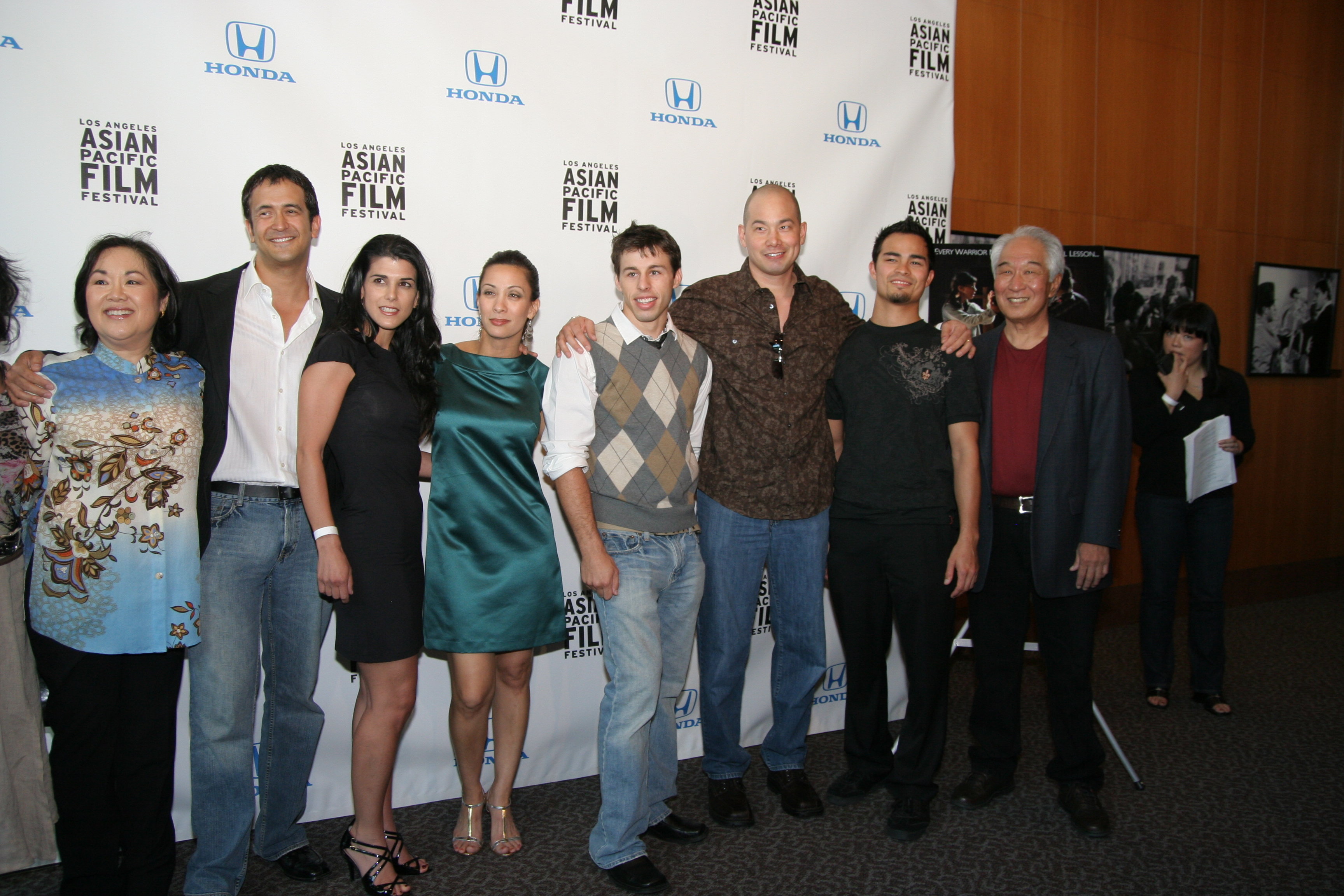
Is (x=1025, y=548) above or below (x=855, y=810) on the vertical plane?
above

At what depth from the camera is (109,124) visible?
2426 mm

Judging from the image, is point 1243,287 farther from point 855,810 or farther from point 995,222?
point 855,810

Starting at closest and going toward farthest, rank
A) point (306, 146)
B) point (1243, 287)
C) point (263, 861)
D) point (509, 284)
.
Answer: point (509, 284), point (263, 861), point (306, 146), point (1243, 287)

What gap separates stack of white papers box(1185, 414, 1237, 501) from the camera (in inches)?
143

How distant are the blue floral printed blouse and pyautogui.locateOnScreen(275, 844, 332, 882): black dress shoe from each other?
82cm

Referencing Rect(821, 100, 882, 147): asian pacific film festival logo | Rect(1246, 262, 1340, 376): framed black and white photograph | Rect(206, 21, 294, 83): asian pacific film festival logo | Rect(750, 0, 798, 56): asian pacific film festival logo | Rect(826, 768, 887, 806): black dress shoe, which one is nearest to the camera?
Rect(206, 21, 294, 83): asian pacific film festival logo

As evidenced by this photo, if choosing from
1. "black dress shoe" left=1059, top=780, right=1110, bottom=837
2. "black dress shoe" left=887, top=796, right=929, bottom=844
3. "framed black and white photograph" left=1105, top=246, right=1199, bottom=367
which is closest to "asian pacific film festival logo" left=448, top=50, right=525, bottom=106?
"black dress shoe" left=887, top=796, right=929, bottom=844

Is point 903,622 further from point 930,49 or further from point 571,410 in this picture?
point 930,49

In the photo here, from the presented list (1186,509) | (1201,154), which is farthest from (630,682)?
(1201,154)

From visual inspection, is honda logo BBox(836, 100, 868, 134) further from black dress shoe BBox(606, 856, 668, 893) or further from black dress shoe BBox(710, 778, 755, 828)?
black dress shoe BBox(606, 856, 668, 893)

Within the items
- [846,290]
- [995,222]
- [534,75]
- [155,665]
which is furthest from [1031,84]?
[155,665]

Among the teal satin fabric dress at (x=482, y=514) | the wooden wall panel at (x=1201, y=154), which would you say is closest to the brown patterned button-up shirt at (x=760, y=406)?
the teal satin fabric dress at (x=482, y=514)

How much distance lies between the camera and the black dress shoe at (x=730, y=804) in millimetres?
2578

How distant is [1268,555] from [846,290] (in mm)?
4312
